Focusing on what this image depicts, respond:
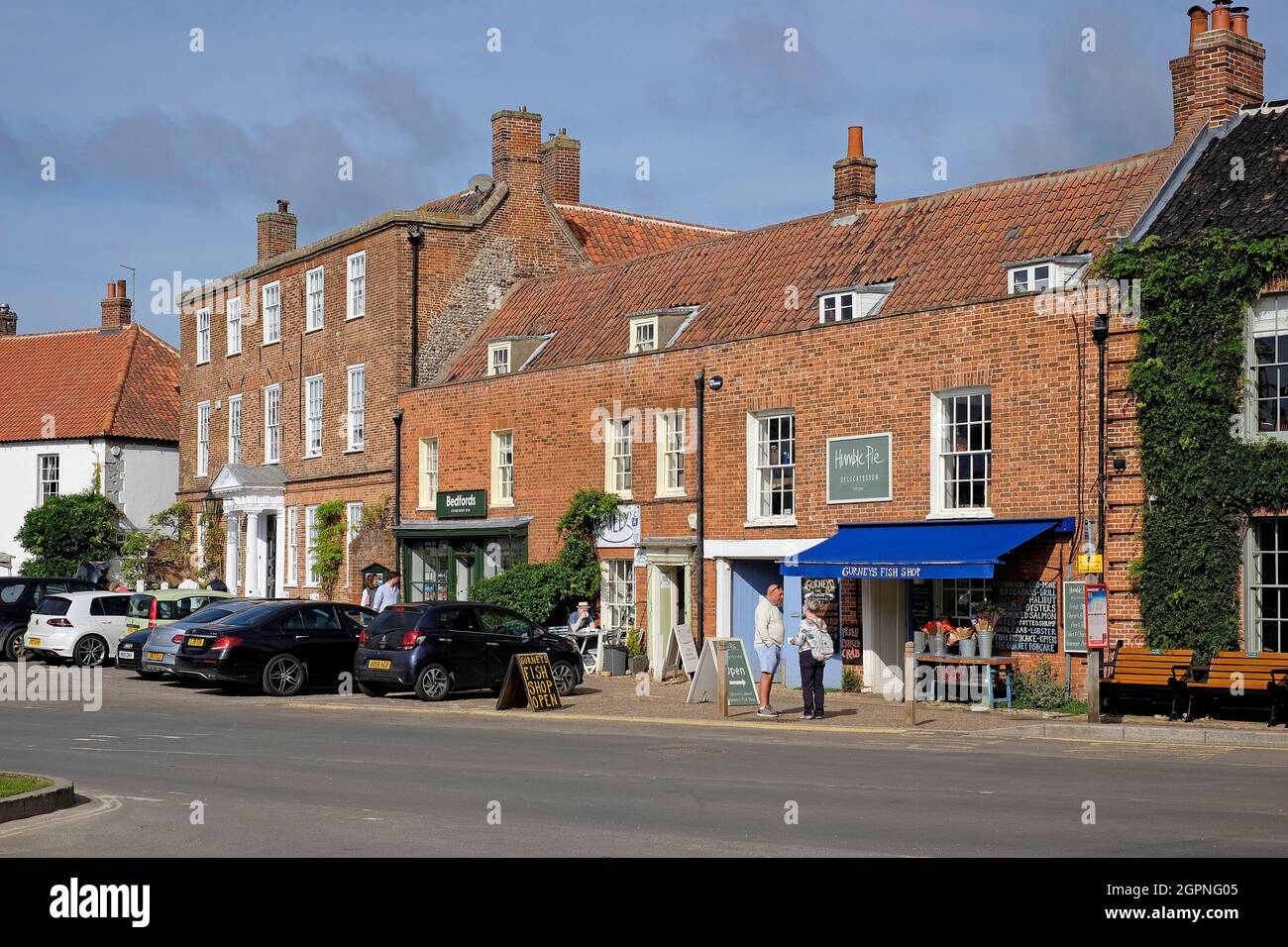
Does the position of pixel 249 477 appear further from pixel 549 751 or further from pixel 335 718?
pixel 549 751

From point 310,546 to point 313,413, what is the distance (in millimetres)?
3605

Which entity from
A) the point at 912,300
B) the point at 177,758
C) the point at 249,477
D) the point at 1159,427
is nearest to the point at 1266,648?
the point at 1159,427

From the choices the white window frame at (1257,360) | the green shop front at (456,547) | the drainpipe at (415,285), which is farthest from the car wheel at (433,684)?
the drainpipe at (415,285)

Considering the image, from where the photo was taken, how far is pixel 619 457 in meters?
31.3

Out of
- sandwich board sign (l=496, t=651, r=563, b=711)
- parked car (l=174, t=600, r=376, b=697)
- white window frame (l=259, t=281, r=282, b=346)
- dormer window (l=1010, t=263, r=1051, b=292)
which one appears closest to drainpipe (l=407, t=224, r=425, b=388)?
white window frame (l=259, t=281, r=282, b=346)

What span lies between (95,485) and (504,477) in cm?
2344

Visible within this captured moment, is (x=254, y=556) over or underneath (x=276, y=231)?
underneath

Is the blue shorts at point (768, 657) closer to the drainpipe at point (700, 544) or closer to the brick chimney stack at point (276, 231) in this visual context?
the drainpipe at point (700, 544)

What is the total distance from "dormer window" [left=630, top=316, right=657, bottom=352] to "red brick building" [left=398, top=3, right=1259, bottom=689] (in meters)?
0.05

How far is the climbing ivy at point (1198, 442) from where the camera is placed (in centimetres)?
2123

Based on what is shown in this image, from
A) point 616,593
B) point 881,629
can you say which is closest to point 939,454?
point 881,629

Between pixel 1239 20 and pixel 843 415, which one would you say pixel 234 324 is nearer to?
pixel 843 415

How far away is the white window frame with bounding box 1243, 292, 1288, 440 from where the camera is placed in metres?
21.1
